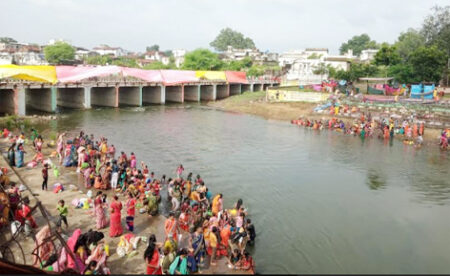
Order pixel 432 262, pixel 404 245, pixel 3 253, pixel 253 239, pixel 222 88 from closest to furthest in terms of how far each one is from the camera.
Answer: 1. pixel 432 262
2. pixel 404 245
3. pixel 3 253
4. pixel 253 239
5. pixel 222 88

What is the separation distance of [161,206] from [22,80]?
32528 millimetres

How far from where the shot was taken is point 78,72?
46.6m

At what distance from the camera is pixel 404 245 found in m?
4.86

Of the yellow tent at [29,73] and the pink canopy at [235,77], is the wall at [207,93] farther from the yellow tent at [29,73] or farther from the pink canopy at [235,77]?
the yellow tent at [29,73]

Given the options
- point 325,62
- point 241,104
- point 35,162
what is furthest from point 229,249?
point 325,62

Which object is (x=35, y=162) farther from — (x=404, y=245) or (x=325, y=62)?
(x=325, y=62)

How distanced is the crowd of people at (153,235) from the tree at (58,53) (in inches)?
3452

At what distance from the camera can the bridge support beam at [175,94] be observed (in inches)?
2434

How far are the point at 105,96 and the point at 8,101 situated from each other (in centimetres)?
1409

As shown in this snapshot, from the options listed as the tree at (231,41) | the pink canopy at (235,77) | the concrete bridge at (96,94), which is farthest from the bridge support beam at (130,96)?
the tree at (231,41)

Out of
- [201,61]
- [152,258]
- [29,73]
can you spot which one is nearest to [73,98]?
[29,73]

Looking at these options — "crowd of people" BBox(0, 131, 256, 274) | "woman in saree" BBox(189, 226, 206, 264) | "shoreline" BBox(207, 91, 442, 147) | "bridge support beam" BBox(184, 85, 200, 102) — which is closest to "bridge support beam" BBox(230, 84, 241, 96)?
"bridge support beam" BBox(184, 85, 200, 102)

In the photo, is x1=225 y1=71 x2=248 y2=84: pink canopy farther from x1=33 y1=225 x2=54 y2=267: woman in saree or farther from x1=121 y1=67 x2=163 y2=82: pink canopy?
x1=33 y1=225 x2=54 y2=267: woman in saree

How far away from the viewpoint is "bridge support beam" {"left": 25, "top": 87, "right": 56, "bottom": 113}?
42.8 m
